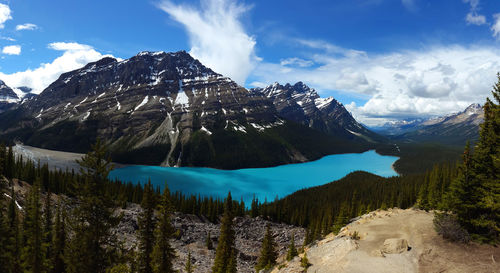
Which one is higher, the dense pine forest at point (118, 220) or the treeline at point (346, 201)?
the dense pine forest at point (118, 220)

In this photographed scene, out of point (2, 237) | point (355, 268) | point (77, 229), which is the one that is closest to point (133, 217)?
point (2, 237)

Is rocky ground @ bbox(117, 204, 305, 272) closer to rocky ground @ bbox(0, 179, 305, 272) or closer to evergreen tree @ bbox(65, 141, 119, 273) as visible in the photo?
rocky ground @ bbox(0, 179, 305, 272)

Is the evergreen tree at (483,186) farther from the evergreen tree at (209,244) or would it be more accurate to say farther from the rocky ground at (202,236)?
the evergreen tree at (209,244)

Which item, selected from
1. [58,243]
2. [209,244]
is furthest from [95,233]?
[209,244]

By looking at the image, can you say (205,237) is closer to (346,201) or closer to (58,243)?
(58,243)

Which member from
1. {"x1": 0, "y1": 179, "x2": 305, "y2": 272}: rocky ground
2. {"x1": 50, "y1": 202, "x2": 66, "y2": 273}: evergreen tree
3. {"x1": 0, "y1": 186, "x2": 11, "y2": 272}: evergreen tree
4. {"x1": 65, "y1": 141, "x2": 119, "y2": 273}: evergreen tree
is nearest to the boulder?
{"x1": 65, "y1": 141, "x2": 119, "y2": 273}: evergreen tree

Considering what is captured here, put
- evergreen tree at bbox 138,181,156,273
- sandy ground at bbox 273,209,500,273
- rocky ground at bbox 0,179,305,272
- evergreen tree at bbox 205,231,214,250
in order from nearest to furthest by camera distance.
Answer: sandy ground at bbox 273,209,500,273, evergreen tree at bbox 138,181,156,273, rocky ground at bbox 0,179,305,272, evergreen tree at bbox 205,231,214,250

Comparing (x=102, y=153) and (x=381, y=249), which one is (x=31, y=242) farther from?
(x=381, y=249)

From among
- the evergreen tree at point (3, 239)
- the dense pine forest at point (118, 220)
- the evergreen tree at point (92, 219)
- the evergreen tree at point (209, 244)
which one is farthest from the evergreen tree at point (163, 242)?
the evergreen tree at point (209, 244)
